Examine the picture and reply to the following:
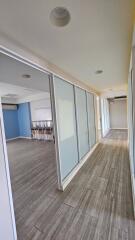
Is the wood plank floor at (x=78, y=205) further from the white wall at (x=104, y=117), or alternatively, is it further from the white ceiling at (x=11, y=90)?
the white wall at (x=104, y=117)

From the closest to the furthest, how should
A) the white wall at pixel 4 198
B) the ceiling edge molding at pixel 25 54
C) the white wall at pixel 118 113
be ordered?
the white wall at pixel 4 198 → the ceiling edge molding at pixel 25 54 → the white wall at pixel 118 113

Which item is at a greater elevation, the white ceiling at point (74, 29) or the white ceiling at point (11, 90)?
the white ceiling at point (11, 90)

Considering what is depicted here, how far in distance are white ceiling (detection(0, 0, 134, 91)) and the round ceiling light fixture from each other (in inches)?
1.5

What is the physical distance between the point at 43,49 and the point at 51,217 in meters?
2.26

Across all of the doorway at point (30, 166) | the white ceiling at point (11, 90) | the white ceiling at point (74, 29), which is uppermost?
the white ceiling at point (11, 90)

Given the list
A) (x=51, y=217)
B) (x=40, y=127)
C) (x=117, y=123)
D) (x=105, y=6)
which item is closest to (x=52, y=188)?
(x=51, y=217)

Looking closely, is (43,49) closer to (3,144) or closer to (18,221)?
(3,144)

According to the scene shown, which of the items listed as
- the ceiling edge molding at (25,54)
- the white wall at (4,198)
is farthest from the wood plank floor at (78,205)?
the ceiling edge molding at (25,54)

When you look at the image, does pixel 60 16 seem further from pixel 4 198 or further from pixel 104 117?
pixel 104 117

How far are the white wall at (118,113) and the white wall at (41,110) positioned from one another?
4.70 metres

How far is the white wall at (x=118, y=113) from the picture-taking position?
8445 mm

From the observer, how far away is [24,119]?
26.2 ft

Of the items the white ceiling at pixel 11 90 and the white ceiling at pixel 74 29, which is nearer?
the white ceiling at pixel 74 29

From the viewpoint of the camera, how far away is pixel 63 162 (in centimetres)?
233
